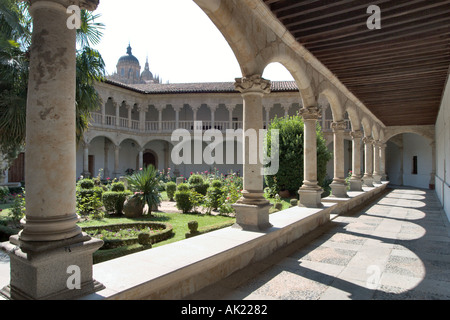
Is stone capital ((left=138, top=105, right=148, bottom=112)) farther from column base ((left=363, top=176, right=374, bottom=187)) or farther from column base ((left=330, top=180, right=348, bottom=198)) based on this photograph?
column base ((left=330, top=180, right=348, bottom=198))

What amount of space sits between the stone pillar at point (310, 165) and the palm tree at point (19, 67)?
4.78m

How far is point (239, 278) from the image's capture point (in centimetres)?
360

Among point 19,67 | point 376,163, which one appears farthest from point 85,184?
point 376,163

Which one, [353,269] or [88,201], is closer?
[353,269]

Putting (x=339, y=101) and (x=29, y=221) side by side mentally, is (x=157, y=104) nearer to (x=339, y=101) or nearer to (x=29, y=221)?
(x=339, y=101)

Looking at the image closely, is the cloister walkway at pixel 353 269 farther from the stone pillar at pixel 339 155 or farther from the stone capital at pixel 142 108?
the stone capital at pixel 142 108

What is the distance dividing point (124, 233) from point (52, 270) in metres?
3.88

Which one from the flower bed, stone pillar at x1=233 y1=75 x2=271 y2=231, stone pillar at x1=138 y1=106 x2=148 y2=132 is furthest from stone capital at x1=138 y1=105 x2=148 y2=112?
stone pillar at x1=233 y1=75 x2=271 y2=231

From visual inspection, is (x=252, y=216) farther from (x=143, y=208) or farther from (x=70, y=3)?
(x=143, y=208)

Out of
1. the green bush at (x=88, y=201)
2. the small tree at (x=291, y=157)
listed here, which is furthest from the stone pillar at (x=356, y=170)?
the green bush at (x=88, y=201)

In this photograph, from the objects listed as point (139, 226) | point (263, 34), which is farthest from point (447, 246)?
point (139, 226)

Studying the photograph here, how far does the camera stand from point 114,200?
8.77 m

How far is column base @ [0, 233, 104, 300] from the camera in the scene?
213 centimetres

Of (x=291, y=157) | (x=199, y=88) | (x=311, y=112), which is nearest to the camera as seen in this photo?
(x=311, y=112)
